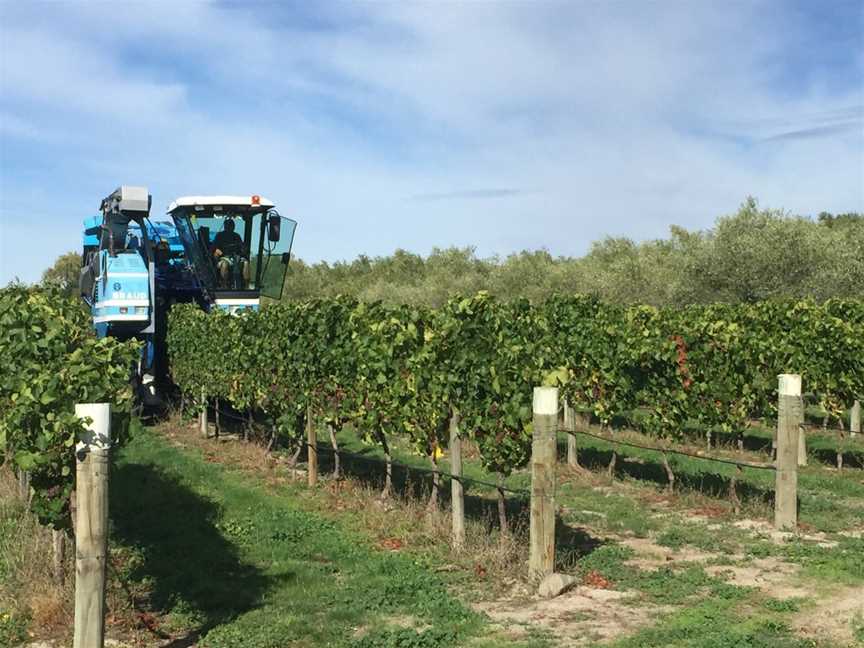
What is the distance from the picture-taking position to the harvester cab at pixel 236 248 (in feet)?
54.5

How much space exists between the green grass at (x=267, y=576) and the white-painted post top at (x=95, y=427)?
169cm

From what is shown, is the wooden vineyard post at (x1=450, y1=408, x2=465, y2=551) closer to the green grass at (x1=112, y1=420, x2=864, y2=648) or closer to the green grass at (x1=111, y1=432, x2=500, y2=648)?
the green grass at (x1=112, y1=420, x2=864, y2=648)

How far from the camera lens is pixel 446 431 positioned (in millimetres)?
8508

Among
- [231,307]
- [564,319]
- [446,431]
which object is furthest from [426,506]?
[231,307]

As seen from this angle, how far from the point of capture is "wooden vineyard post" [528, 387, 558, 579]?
22.6ft

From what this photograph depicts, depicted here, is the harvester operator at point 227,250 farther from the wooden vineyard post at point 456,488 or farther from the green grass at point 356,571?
the wooden vineyard post at point 456,488

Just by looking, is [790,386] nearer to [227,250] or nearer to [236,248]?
[236,248]

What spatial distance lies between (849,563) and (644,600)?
2237mm

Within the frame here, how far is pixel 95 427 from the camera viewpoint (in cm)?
526

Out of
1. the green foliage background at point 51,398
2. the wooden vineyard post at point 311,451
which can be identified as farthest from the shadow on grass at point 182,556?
the wooden vineyard post at point 311,451

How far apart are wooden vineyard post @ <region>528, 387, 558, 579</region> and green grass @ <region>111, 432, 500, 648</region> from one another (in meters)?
0.82

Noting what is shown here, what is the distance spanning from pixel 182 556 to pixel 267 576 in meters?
1.10

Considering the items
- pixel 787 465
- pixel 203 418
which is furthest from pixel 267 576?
pixel 203 418

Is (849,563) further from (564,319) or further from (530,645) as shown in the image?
(564,319)
